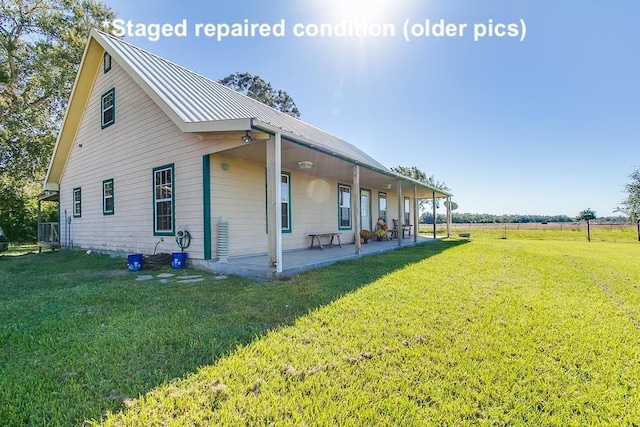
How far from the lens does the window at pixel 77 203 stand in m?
10.8

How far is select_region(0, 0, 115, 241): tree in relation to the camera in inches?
612

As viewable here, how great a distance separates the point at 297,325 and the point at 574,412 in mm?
2243

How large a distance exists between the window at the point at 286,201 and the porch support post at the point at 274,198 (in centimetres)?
345

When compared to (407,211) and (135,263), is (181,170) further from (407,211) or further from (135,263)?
(407,211)

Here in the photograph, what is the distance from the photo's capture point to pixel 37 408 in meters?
1.93

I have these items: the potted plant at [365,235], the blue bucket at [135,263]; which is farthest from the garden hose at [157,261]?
the potted plant at [365,235]

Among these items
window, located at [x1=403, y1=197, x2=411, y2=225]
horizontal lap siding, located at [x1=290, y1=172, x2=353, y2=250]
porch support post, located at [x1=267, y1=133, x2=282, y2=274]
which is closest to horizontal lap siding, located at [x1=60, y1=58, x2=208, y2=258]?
porch support post, located at [x1=267, y1=133, x2=282, y2=274]

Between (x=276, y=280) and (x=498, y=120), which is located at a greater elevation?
(x=498, y=120)

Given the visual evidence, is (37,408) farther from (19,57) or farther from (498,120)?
(19,57)

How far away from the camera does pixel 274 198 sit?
18.3ft

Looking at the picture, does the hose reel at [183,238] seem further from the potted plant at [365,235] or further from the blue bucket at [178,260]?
the potted plant at [365,235]

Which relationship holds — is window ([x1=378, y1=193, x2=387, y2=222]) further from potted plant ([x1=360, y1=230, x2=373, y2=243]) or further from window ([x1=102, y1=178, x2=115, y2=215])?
window ([x1=102, y1=178, x2=115, y2=215])

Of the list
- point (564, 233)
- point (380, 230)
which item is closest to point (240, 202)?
point (380, 230)

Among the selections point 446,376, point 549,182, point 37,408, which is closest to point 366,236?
point 446,376
